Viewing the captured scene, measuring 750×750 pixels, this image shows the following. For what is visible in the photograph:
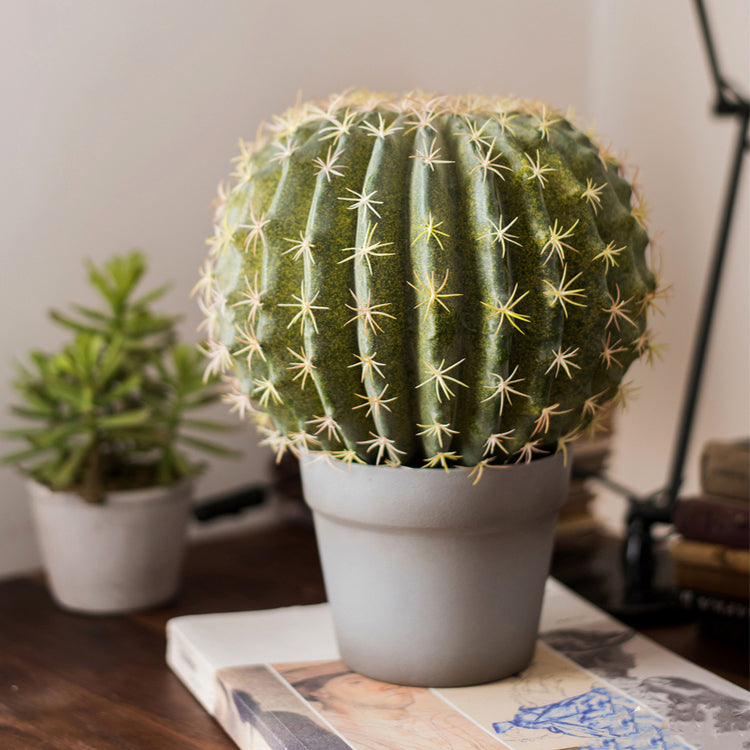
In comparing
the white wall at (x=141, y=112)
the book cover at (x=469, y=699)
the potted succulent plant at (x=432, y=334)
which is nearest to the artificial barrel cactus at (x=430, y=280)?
the potted succulent plant at (x=432, y=334)

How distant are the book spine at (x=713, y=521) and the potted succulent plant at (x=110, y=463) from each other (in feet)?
1.50

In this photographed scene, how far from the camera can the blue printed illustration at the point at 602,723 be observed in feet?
1.64

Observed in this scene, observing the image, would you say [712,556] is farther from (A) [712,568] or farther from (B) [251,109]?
(B) [251,109]

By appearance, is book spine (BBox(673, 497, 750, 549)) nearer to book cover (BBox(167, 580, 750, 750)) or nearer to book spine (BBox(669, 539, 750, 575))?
book spine (BBox(669, 539, 750, 575))

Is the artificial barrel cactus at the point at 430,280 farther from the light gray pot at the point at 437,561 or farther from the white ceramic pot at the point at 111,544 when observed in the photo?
the white ceramic pot at the point at 111,544

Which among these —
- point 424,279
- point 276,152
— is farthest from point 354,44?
point 424,279

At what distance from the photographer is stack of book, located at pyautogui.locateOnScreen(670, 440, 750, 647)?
0.70m

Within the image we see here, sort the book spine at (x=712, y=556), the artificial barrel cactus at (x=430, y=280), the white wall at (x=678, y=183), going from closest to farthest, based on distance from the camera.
Result: the artificial barrel cactus at (x=430, y=280) < the book spine at (x=712, y=556) < the white wall at (x=678, y=183)

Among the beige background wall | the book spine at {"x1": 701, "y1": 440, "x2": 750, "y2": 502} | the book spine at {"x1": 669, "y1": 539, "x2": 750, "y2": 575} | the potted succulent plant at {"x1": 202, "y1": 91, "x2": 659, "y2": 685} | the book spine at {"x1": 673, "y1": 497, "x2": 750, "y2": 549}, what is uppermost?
the beige background wall

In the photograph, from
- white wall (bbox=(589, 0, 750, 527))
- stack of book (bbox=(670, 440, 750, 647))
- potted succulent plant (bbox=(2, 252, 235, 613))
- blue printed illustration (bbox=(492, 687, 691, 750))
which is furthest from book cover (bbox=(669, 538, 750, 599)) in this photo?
potted succulent plant (bbox=(2, 252, 235, 613))

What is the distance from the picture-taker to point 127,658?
0.70m

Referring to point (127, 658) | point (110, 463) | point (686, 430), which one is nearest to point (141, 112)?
point (110, 463)

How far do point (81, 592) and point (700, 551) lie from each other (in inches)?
22.5

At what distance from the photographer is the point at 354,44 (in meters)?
1.07
